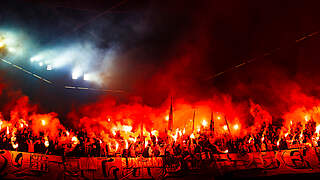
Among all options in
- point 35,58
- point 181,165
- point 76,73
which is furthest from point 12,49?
point 181,165

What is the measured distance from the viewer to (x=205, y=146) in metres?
8.41

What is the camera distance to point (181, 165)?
7719 mm

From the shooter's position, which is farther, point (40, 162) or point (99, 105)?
point (99, 105)

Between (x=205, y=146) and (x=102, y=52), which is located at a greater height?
(x=102, y=52)

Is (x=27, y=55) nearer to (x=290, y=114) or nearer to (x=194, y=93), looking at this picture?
(x=194, y=93)

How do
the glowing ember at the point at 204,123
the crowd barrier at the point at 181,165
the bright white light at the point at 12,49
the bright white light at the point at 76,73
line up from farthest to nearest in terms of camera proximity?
the bright white light at the point at 76,73
the glowing ember at the point at 204,123
the bright white light at the point at 12,49
the crowd barrier at the point at 181,165

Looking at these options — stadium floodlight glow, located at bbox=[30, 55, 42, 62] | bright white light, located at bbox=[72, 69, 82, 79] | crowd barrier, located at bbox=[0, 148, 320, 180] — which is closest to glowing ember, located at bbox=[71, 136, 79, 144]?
crowd barrier, located at bbox=[0, 148, 320, 180]

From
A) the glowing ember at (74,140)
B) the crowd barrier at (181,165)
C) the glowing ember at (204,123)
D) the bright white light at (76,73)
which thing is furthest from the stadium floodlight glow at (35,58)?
the glowing ember at (204,123)

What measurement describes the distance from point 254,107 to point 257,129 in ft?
8.29

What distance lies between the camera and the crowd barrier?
685 centimetres

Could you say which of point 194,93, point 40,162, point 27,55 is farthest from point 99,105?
point 40,162

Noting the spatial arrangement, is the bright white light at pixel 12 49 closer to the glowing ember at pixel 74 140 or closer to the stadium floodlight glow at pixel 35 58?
the stadium floodlight glow at pixel 35 58

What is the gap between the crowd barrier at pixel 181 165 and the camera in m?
6.85

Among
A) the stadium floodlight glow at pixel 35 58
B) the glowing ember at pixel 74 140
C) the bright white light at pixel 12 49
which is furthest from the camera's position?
the stadium floodlight glow at pixel 35 58
